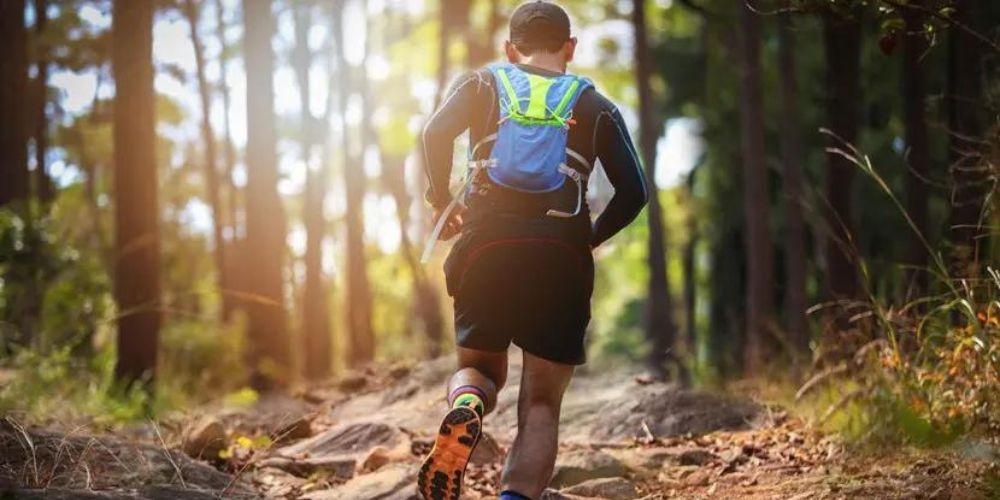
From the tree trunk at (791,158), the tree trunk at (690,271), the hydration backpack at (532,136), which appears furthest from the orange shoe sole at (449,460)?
the tree trunk at (690,271)

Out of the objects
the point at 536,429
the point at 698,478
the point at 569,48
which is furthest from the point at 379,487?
the point at 569,48

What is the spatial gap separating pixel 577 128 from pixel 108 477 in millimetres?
2587

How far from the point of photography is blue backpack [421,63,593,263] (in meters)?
4.79

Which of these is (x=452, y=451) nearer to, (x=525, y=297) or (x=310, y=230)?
(x=525, y=297)

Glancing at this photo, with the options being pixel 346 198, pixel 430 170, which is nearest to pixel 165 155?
pixel 346 198

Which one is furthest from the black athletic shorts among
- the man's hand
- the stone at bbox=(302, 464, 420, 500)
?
the stone at bbox=(302, 464, 420, 500)

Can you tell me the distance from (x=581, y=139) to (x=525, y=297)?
683 millimetres

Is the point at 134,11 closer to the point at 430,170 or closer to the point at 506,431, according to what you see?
the point at 506,431

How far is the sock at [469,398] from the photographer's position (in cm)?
457

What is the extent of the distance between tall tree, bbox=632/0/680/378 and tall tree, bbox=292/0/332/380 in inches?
312

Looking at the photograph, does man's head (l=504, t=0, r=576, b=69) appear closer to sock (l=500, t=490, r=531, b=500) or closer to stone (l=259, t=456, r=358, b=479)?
sock (l=500, t=490, r=531, b=500)

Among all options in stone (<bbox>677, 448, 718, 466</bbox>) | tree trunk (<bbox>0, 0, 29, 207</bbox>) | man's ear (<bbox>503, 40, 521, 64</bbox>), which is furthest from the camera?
tree trunk (<bbox>0, 0, 29, 207</bbox>)

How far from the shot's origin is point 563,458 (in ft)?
23.2

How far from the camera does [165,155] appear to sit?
109 ft
